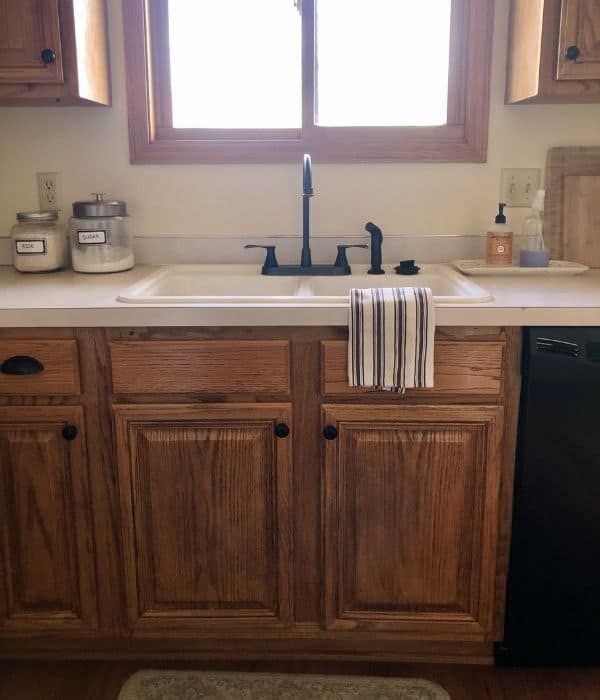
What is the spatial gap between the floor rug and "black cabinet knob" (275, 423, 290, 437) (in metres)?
0.61

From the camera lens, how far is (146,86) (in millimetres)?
2010

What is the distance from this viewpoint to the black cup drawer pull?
59.9 inches

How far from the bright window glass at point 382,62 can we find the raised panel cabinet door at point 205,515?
1.06 metres

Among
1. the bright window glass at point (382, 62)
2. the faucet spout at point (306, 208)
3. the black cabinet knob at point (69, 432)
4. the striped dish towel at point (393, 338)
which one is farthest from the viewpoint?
the bright window glass at point (382, 62)

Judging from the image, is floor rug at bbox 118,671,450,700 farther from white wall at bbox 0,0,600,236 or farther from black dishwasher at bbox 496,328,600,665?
white wall at bbox 0,0,600,236

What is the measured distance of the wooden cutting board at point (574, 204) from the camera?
201cm

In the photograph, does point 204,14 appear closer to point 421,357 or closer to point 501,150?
point 501,150

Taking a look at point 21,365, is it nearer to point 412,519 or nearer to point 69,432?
point 69,432

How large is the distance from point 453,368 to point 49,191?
134 centimetres

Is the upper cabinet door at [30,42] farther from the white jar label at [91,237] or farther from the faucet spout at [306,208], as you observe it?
the faucet spout at [306,208]

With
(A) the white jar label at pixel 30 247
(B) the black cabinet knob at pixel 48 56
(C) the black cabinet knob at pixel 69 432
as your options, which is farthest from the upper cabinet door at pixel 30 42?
(C) the black cabinet knob at pixel 69 432

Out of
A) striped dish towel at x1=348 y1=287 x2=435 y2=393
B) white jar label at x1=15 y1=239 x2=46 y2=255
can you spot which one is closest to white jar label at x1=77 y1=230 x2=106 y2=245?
white jar label at x1=15 y1=239 x2=46 y2=255

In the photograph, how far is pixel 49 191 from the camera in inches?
82.0

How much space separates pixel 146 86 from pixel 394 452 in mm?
1278
